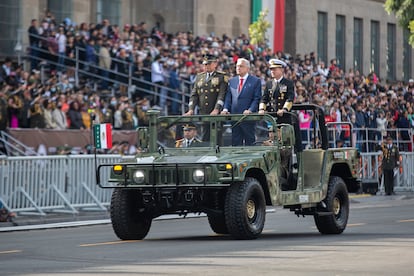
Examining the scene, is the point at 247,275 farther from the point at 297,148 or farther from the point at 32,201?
the point at 32,201

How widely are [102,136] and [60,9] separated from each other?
51.0 feet

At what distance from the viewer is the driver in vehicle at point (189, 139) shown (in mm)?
17859

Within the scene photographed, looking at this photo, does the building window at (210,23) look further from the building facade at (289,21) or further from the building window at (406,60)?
the building window at (406,60)

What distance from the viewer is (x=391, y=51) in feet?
216

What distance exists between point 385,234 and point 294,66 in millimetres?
25869

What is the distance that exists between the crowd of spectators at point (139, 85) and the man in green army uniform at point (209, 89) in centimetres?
776

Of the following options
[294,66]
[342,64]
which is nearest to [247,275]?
[294,66]

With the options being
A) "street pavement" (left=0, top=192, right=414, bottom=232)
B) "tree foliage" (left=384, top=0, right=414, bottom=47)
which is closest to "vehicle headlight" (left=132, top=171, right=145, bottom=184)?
"street pavement" (left=0, top=192, right=414, bottom=232)

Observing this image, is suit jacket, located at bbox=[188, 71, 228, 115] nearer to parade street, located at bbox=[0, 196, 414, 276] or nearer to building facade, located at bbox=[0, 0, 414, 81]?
parade street, located at bbox=[0, 196, 414, 276]

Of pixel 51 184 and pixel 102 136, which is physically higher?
pixel 102 136

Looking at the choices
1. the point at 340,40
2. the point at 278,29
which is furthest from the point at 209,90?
the point at 340,40

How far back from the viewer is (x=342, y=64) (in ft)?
200

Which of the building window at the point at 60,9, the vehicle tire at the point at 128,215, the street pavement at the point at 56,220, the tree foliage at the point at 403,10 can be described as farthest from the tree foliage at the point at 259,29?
the vehicle tire at the point at 128,215

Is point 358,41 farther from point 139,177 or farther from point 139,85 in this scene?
point 139,177
